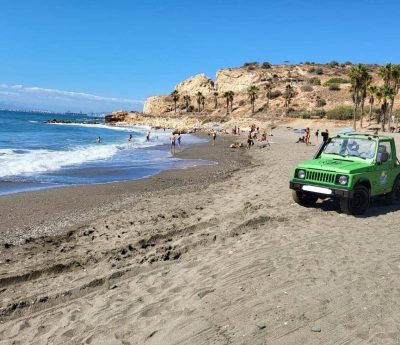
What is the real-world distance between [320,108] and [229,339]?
263 feet

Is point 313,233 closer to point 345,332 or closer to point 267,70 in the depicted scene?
point 345,332

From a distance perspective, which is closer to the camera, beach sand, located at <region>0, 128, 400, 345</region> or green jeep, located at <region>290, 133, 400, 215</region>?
beach sand, located at <region>0, 128, 400, 345</region>

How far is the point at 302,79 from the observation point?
10312 centimetres

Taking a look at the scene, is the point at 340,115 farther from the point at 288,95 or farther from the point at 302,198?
the point at 302,198

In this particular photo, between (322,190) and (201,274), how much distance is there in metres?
4.59

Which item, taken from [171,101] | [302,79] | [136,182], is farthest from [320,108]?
[136,182]

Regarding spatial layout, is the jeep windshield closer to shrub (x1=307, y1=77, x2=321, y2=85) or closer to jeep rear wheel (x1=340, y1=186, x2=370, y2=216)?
jeep rear wheel (x1=340, y1=186, x2=370, y2=216)

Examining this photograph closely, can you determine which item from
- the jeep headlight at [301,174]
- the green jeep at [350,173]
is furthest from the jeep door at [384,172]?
the jeep headlight at [301,174]

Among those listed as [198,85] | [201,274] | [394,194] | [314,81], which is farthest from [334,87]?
[201,274]

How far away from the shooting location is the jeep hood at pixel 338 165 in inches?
374

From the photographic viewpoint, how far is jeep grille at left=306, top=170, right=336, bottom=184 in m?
9.59

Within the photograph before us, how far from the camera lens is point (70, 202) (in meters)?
12.0

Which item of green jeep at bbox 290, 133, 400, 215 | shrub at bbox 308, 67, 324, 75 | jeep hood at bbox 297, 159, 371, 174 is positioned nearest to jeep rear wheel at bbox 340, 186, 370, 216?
green jeep at bbox 290, 133, 400, 215

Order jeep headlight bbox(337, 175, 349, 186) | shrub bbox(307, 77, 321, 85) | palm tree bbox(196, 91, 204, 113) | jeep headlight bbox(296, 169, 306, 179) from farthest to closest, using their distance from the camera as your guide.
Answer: palm tree bbox(196, 91, 204, 113)
shrub bbox(307, 77, 321, 85)
jeep headlight bbox(296, 169, 306, 179)
jeep headlight bbox(337, 175, 349, 186)
